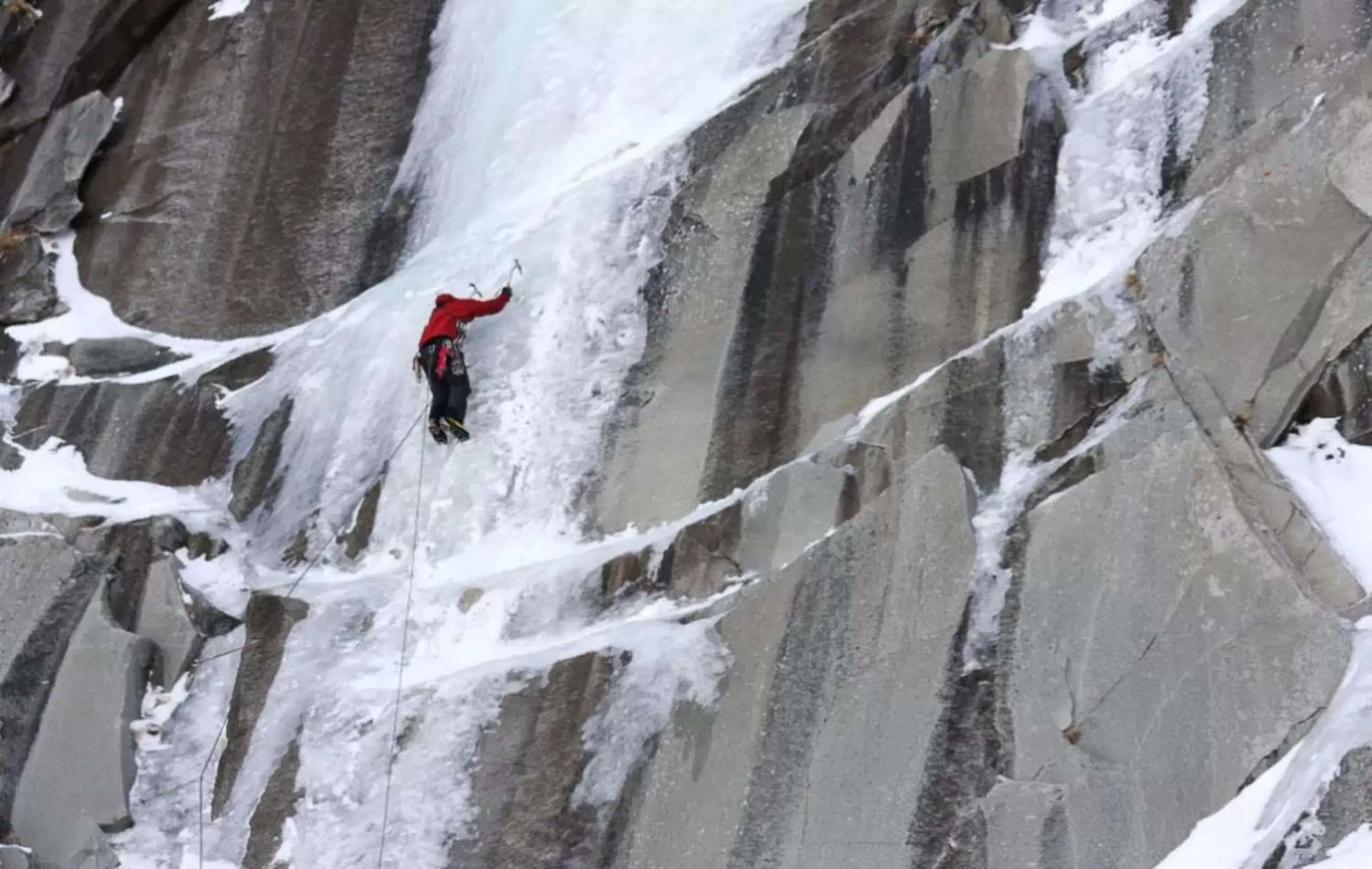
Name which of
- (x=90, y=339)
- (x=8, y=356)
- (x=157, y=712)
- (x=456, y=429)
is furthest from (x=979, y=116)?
(x=8, y=356)

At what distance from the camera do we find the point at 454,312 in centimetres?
1020

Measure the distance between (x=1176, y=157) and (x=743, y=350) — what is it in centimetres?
293

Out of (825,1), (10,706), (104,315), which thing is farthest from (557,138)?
(10,706)

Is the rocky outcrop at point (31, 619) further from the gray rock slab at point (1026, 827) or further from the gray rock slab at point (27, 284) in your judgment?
the gray rock slab at point (1026, 827)

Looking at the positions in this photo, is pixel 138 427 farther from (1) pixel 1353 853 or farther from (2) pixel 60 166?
(1) pixel 1353 853

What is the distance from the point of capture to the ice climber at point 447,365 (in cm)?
997

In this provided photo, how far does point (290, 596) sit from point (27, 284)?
453 centimetres

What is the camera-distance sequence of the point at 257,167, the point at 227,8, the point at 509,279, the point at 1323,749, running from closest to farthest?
the point at 1323,749, the point at 509,279, the point at 257,167, the point at 227,8

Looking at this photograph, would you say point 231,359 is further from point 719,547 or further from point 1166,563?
point 1166,563

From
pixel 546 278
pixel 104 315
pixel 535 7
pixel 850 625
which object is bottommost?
pixel 850 625

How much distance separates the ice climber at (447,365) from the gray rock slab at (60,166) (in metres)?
4.67

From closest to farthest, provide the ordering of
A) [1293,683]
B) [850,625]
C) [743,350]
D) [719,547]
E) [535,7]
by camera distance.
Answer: [1293,683], [850,625], [719,547], [743,350], [535,7]

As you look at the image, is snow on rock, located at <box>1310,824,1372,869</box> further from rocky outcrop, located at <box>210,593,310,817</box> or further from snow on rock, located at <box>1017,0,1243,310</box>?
rocky outcrop, located at <box>210,593,310,817</box>

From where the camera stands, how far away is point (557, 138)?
1180 centimetres
